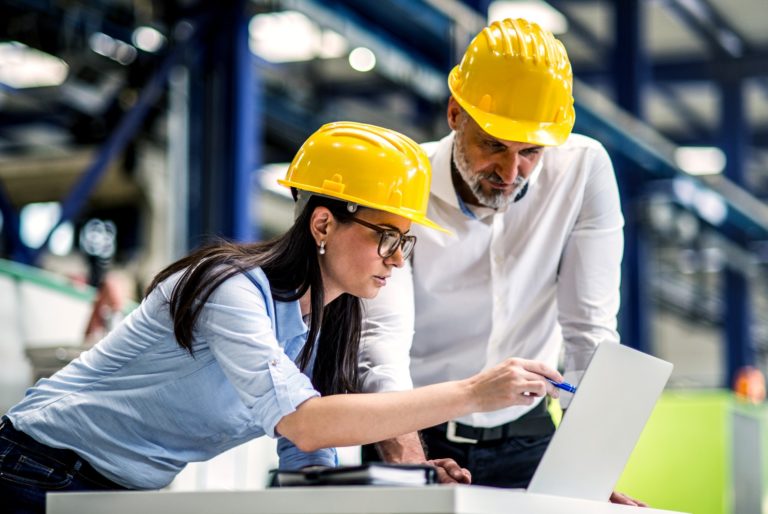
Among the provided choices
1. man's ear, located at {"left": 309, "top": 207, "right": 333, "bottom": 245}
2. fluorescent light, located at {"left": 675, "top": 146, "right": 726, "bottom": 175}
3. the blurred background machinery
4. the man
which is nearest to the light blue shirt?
man's ear, located at {"left": 309, "top": 207, "right": 333, "bottom": 245}

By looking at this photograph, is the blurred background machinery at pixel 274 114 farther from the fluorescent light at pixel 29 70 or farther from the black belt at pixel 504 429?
the black belt at pixel 504 429

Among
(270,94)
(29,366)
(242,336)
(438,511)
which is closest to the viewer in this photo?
(438,511)

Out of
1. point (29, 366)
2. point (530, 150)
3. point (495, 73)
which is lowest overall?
point (29, 366)

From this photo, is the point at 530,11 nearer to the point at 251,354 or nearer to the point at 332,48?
the point at 332,48

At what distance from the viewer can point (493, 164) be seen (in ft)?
8.77

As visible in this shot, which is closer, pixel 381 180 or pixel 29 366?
pixel 381 180

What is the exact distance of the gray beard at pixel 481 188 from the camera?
2.68 m

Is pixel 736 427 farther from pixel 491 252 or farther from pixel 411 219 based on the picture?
pixel 411 219

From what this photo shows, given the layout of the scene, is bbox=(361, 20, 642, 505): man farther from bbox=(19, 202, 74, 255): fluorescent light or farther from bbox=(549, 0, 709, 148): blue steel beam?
bbox=(19, 202, 74, 255): fluorescent light

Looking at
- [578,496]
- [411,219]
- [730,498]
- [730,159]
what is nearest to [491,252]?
[411,219]

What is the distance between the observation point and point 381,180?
87.2 inches

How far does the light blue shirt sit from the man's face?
30.6 inches

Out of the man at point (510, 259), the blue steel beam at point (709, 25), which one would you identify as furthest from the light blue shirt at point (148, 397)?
the blue steel beam at point (709, 25)

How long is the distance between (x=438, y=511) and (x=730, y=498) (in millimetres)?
6044
